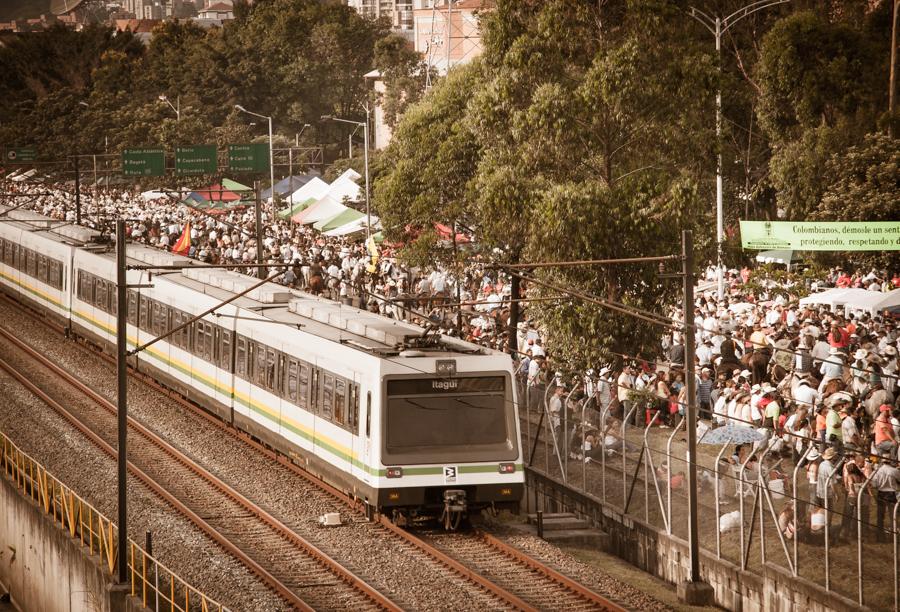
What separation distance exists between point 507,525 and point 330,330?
4.31m

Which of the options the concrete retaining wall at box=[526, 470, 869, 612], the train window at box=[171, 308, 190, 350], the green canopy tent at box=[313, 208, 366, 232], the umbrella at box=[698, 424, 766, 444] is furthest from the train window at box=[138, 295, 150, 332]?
the green canopy tent at box=[313, 208, 366, 232]

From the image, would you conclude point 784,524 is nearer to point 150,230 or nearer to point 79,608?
point 79,608

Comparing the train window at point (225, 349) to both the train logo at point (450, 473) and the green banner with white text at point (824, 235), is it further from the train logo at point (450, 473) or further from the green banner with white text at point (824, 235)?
the green banner with white text at point (824, 235)

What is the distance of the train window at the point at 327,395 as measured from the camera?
70.8 ft

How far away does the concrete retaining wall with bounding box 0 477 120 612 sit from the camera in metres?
19.3

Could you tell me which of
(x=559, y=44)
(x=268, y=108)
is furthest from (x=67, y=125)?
(x=559, y=44)

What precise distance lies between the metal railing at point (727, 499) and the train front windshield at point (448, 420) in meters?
2.06

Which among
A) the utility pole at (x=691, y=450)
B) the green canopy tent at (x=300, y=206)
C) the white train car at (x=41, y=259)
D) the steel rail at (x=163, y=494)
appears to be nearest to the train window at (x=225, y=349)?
the steel rail at (x=163, y=494)

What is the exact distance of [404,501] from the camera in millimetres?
19844

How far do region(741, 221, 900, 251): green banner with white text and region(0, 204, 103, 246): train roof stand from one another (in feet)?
58.0

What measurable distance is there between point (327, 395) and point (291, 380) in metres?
1.74

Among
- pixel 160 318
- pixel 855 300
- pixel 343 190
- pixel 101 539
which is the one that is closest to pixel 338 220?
pixel 343 190

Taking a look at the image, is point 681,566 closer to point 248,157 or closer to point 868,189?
point 868,189

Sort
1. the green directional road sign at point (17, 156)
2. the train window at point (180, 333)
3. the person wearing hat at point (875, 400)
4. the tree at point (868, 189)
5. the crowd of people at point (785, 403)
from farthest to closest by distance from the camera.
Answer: the green directional road sign at point (17, 156) < the tree at point (868, 189) < the train window at point (180, 333) < the person wearing hat at point (875, 400) < the crowd of people at point (785, 403)
